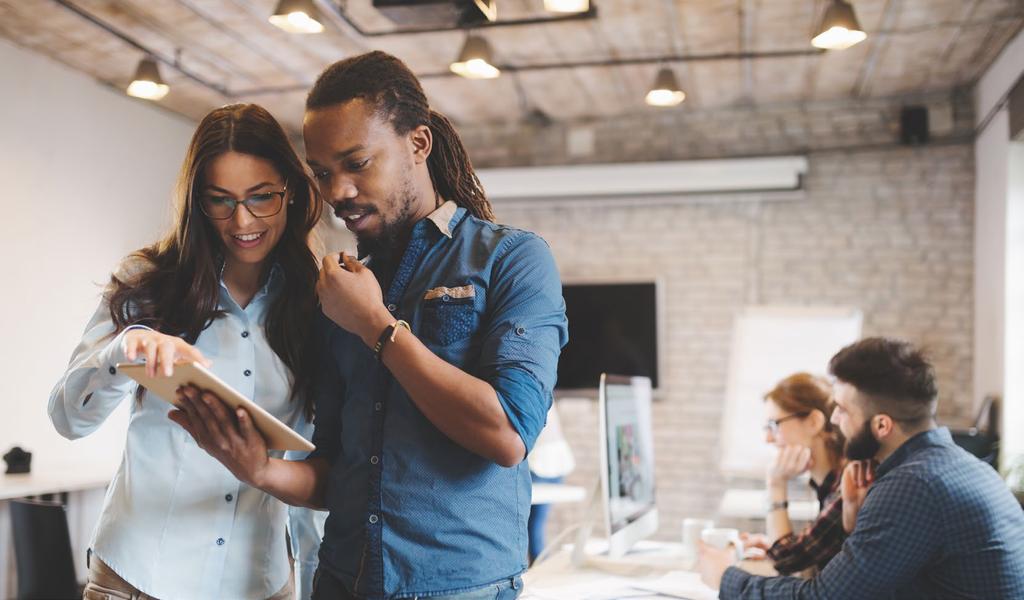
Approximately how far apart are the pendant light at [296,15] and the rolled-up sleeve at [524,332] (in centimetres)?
266

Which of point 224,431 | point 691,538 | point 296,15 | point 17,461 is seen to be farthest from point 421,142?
point 17,461

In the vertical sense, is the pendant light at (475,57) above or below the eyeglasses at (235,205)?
above

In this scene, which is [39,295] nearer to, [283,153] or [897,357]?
[283,153]

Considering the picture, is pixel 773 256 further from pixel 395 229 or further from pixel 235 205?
pixel 395 229

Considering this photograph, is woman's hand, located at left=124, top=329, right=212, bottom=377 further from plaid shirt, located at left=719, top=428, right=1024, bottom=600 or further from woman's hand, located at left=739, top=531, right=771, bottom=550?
woman's hand, located at left=739, top=531, right=771, bottom=550

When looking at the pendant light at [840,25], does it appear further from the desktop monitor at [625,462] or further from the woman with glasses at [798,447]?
the desktop monitor at [625,462]

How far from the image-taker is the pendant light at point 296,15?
11.8ft

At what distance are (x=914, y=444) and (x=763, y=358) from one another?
11.9 ft

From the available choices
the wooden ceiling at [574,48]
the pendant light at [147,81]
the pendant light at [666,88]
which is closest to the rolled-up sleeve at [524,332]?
the wooden ceiling at [574,48]

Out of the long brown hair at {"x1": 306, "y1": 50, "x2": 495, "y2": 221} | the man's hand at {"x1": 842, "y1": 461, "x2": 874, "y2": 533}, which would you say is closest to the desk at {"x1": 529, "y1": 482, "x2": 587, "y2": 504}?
the man's hand at {"x1": 842, "y1": 461, "x2": 874, "y2": 533}

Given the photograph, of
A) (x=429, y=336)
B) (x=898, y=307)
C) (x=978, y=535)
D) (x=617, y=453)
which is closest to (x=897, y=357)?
(x=978, y=535)

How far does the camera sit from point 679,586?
8.08 ft

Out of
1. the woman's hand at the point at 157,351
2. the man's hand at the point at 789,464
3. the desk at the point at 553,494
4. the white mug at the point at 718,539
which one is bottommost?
the desk at the point at 553,494

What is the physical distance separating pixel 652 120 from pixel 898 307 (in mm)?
1997
